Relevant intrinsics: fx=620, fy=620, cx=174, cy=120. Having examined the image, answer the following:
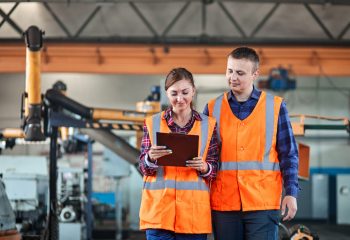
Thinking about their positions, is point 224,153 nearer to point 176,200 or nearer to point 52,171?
point 176,200

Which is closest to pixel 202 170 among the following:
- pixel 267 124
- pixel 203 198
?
pixel 203 198

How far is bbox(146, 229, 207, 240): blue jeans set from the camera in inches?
144

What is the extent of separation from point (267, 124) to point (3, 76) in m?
17.7

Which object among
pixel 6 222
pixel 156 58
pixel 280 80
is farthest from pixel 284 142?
pixel 280 80

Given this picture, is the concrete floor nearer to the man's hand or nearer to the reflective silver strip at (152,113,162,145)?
the man's hand

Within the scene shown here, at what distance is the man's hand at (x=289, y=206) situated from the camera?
3676mm

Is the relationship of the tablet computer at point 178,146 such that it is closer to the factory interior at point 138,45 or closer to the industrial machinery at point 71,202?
the factory interior at point 138,45

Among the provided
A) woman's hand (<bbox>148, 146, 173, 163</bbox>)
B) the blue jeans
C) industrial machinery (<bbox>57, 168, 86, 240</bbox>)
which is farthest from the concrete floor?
woman's hand (<bbox>148, 146, 173, 163</bbox>)

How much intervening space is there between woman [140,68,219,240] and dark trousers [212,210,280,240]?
9cm

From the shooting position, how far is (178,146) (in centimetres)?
358

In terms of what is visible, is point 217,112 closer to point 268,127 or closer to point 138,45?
point 268,127

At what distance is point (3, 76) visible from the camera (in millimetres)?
20359

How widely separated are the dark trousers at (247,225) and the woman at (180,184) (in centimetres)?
9

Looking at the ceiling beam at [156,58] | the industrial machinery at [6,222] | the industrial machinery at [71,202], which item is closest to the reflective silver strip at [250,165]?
the industrial machinery at [6,222]
